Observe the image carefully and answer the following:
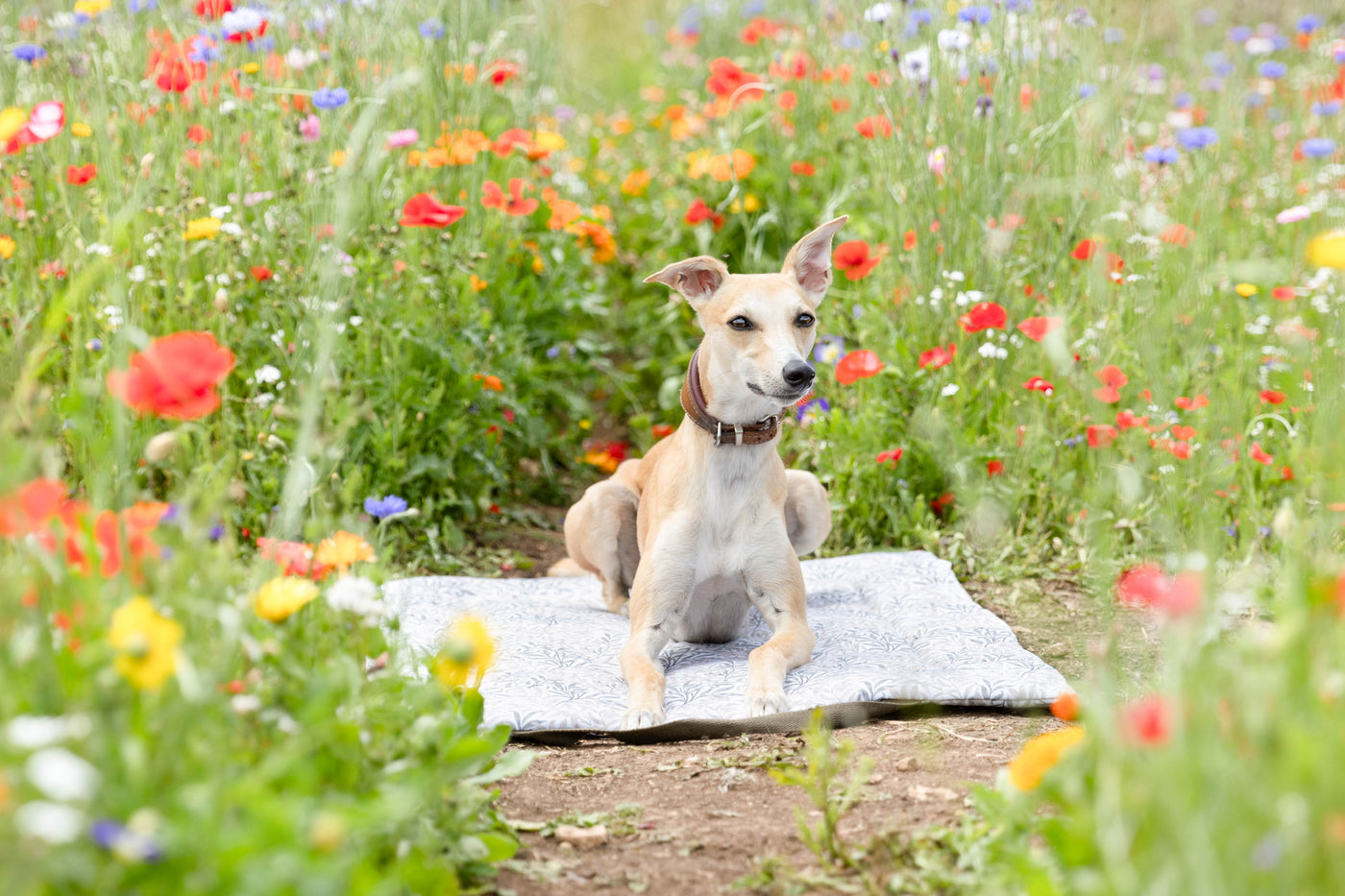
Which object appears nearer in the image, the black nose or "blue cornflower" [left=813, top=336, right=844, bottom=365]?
the black nose

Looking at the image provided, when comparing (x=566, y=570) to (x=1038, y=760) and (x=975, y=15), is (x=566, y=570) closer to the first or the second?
(x=975, y=15)

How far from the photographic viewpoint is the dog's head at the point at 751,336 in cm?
376

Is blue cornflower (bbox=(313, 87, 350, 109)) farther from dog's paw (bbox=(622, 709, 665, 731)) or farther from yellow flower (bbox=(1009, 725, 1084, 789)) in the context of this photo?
yellow flower (bbox=(1009, 725, 1084, 789))

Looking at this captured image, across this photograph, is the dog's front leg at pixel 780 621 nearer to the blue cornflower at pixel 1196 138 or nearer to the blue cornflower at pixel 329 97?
the blue cornflower at pixel 329 97

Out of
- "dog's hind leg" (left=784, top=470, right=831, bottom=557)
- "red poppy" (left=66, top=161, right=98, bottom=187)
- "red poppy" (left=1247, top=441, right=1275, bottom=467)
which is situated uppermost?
"red poppy" (left=66, top=161, right=98, bottom=187)

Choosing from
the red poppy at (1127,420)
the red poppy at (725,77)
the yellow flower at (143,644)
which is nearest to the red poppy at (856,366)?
the red poppy at (1127,420)

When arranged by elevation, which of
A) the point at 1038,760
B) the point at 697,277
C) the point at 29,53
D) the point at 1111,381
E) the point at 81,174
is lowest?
the point at 1038,760

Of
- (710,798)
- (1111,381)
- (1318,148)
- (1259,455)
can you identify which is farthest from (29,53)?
(1318,148)

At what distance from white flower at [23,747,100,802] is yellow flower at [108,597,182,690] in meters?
0.13

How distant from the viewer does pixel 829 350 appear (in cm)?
548

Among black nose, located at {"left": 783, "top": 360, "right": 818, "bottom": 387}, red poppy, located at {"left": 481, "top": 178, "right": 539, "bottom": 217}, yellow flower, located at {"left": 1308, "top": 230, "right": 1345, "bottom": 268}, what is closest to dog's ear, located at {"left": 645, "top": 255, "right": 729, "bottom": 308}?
black nose, located at {"left": 783, "top": 360, "right": 818, "bottom": 387}

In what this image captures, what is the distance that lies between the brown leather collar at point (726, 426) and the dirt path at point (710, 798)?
99 centimetres

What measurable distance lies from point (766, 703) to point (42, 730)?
2389 millimetres

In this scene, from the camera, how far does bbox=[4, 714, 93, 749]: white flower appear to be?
1537mm
